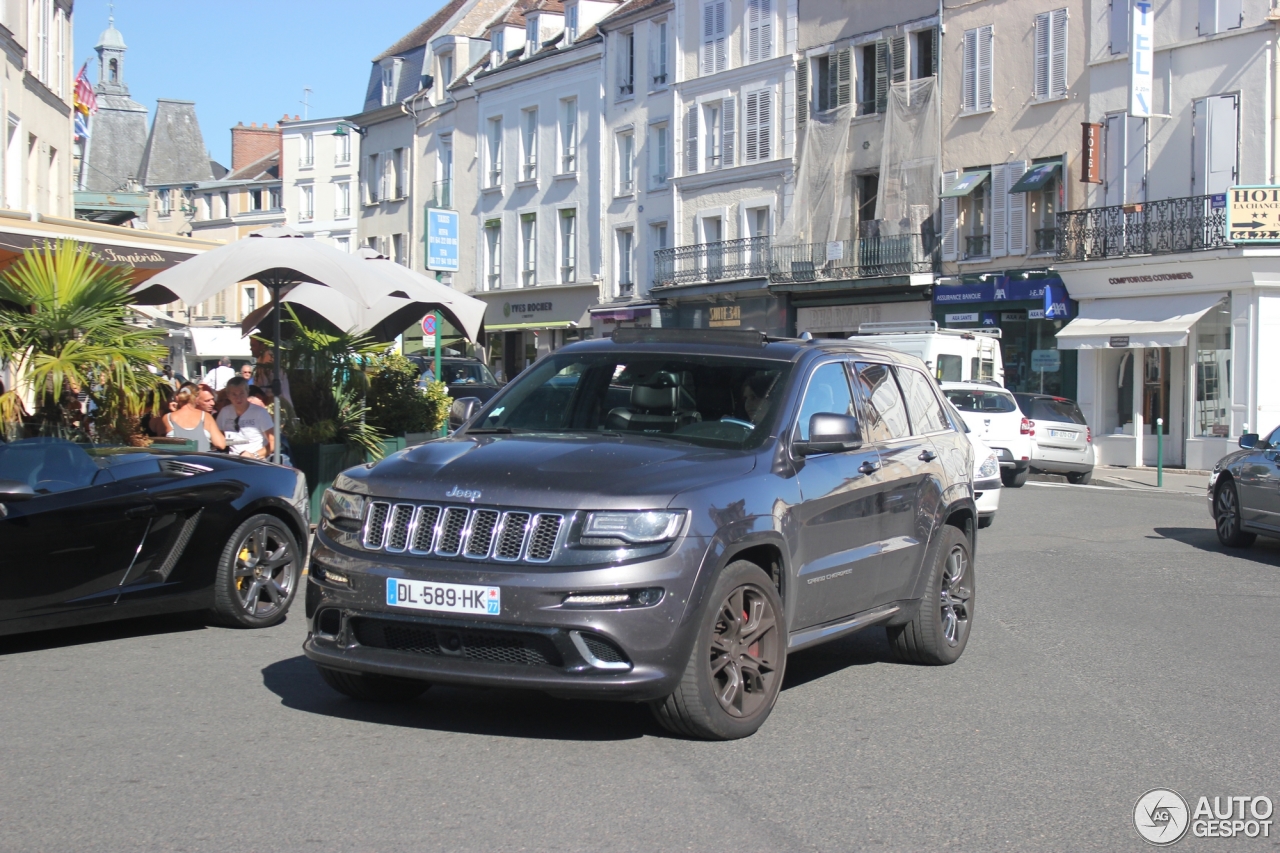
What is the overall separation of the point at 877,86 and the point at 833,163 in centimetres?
238

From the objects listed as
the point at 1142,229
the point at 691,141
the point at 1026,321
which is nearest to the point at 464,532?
the point at 1142,229

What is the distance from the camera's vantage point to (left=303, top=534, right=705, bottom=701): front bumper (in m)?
5.29

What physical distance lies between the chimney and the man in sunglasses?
78404mm

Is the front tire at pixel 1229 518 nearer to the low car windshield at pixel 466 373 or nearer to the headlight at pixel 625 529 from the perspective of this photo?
the headlight at pixel 625 529

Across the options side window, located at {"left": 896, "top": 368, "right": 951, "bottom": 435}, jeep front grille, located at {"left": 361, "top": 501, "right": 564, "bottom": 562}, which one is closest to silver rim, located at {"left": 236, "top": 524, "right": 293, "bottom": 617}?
jeep front grille, located at {"left": 361, "top": 501, "right": 564, "bottom": 562}

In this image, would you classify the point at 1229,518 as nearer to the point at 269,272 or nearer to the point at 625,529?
the point at 269,272

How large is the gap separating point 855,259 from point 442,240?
668 inches

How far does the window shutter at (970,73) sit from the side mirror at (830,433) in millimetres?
30243

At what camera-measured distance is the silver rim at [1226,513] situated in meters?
14.5

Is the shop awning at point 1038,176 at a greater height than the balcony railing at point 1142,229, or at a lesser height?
greater

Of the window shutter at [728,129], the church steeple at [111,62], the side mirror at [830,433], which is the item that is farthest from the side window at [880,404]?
the church steeple at [111,62]

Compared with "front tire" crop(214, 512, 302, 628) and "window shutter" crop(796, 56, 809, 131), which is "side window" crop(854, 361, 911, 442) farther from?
"window shutter" crop(796, 56, 809, 131)

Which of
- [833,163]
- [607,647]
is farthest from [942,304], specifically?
[607,647]

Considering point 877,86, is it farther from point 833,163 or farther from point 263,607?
point 263,607
